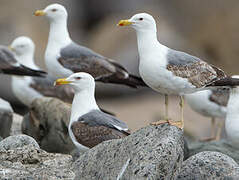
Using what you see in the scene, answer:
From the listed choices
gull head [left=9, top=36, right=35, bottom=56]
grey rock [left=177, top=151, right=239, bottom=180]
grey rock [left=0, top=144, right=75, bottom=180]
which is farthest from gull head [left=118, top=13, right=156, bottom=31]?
gull head [left=9, top=36, right=35, bottom=56]

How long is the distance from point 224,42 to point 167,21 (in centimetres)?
282

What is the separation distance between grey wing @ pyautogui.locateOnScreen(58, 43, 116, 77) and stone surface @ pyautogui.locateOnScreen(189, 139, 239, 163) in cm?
213

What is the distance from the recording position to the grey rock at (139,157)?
23.1 ft

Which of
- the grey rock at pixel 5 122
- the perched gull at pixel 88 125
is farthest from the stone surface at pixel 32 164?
the grey rock at pixel 5 122

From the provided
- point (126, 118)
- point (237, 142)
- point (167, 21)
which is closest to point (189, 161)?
point (237, 142)

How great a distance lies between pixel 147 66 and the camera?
7.93 m

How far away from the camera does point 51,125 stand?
10.7 m

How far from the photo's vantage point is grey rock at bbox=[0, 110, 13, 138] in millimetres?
10750

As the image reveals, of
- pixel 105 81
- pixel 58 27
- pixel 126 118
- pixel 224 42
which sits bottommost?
pixel 126 118

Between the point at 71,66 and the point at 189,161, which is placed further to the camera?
the point at 71,66

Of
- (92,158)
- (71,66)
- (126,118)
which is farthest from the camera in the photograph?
(126,118)

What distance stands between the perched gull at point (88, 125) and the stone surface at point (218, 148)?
233 cm

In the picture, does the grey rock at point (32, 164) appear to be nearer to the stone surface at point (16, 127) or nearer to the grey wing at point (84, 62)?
the stone surface at point (16, 127)

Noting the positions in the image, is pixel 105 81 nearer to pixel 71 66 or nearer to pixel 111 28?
pixel 71 66
